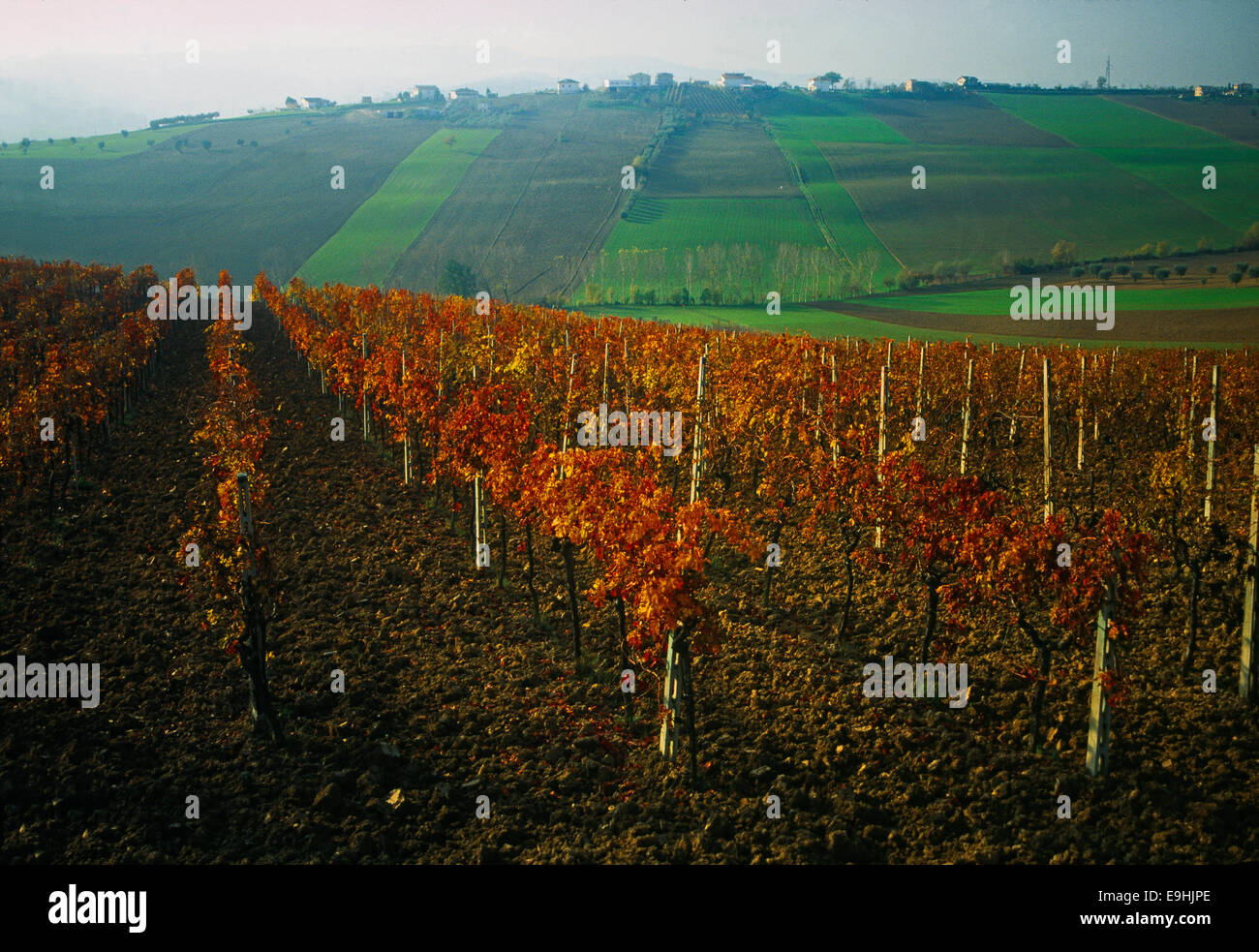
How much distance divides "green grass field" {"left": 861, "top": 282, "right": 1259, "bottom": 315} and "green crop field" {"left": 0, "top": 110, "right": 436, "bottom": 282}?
285 ft

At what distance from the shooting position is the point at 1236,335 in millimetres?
53094

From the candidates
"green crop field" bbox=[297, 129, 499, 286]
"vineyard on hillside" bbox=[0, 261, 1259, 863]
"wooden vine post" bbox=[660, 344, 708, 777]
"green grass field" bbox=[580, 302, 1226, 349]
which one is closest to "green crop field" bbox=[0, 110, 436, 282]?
"green crop field" bbox=[297, 129, 499, 286]

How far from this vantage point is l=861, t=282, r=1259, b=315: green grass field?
65812 millimetres

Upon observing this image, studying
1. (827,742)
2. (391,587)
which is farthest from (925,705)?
(391,587)

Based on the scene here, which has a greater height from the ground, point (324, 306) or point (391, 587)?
point (324, 306)

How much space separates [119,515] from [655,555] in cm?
1860

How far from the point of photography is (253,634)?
43.2 ft

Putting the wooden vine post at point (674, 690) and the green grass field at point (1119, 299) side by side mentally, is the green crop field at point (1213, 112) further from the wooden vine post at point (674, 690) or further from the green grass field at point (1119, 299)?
the wooden vine post at point (674, 690)

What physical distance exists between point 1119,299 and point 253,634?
256 ft

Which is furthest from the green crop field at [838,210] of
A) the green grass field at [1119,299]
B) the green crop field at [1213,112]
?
the green crop field at [1213,112]

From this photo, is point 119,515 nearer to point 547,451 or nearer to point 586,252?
point 547,451

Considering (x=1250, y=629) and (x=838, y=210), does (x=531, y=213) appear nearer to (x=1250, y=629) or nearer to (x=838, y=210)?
(x=838, y=210)

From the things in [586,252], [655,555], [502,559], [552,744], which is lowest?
[552,744]

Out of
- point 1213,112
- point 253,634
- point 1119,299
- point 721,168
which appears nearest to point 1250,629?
point 253,634
